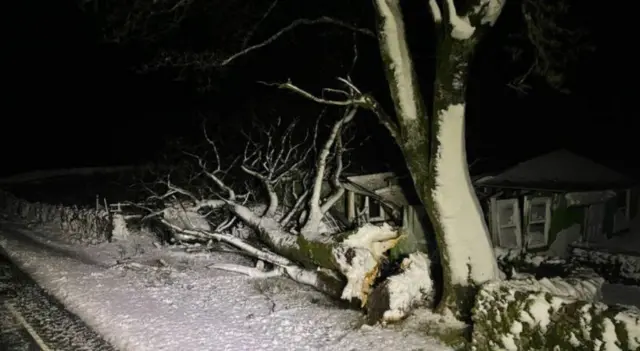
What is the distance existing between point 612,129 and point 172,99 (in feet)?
94.1

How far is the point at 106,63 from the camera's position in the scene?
43.1 meters

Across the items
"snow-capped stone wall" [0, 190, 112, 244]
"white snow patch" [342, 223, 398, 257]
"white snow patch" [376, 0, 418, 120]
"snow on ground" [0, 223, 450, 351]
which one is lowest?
"snow on ground" [0, 223, 450, 351]

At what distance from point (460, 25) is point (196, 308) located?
5893mm

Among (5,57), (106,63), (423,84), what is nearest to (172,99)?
(106,63)

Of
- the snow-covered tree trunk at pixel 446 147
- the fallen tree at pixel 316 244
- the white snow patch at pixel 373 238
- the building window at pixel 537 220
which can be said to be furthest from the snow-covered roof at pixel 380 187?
the snow-covered tree trunk at pixel 446 147

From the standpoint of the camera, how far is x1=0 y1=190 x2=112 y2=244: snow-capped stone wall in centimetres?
1616

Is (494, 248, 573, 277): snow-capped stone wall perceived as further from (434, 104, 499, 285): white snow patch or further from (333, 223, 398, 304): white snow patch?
(434, 104, 499, 285): white snow patch

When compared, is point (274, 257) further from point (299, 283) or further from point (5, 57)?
point (5, 57)

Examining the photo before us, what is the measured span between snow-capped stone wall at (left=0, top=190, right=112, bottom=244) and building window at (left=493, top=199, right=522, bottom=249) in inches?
396

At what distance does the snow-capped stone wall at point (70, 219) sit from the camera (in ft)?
53.0

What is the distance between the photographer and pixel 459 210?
8.12 metres

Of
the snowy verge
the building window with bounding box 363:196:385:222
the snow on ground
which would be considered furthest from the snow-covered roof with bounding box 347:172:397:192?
the snowy verge

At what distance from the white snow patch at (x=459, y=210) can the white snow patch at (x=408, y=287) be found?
2.43 ft

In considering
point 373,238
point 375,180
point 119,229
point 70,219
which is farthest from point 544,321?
point 70,219
